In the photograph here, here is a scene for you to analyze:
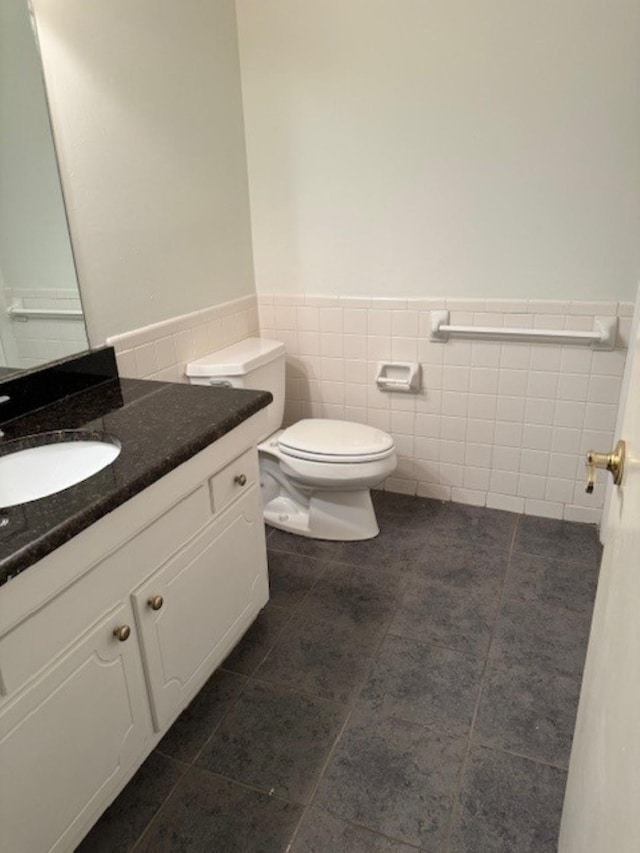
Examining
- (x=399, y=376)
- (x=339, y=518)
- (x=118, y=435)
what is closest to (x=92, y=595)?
(x=118, y=435)

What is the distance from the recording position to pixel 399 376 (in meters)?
2.44

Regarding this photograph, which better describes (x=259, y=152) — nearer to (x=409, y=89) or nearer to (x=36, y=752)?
(x=409, y=89)

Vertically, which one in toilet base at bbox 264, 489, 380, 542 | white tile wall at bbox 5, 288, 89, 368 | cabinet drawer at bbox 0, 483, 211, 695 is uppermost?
white tile wall at bbox 5, 288, 89, 368

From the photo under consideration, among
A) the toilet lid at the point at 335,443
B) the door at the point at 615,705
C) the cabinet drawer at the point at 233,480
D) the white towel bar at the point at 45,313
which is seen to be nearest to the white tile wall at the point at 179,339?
the white towel bar at the point at 45,313

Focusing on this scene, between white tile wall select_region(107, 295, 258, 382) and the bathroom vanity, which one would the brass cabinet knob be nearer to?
the bathroom vanity

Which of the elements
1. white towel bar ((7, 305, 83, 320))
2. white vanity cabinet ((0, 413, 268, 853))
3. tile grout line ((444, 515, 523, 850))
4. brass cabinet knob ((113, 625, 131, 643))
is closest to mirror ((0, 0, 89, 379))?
white towel bar ((7, 305, 83, 320))

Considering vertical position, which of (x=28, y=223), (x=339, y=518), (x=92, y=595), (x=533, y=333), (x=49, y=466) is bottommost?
(x=339, y=518)

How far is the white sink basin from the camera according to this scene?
126 cm

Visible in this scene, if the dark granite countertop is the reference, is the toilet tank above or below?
below

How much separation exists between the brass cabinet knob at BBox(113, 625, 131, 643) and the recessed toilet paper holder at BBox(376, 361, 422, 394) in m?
1.56

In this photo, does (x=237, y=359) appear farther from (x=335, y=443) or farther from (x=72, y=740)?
(x=72, y=740)

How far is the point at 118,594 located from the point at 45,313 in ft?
2.88

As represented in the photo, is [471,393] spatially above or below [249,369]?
below

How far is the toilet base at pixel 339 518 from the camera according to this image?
7.36ft
